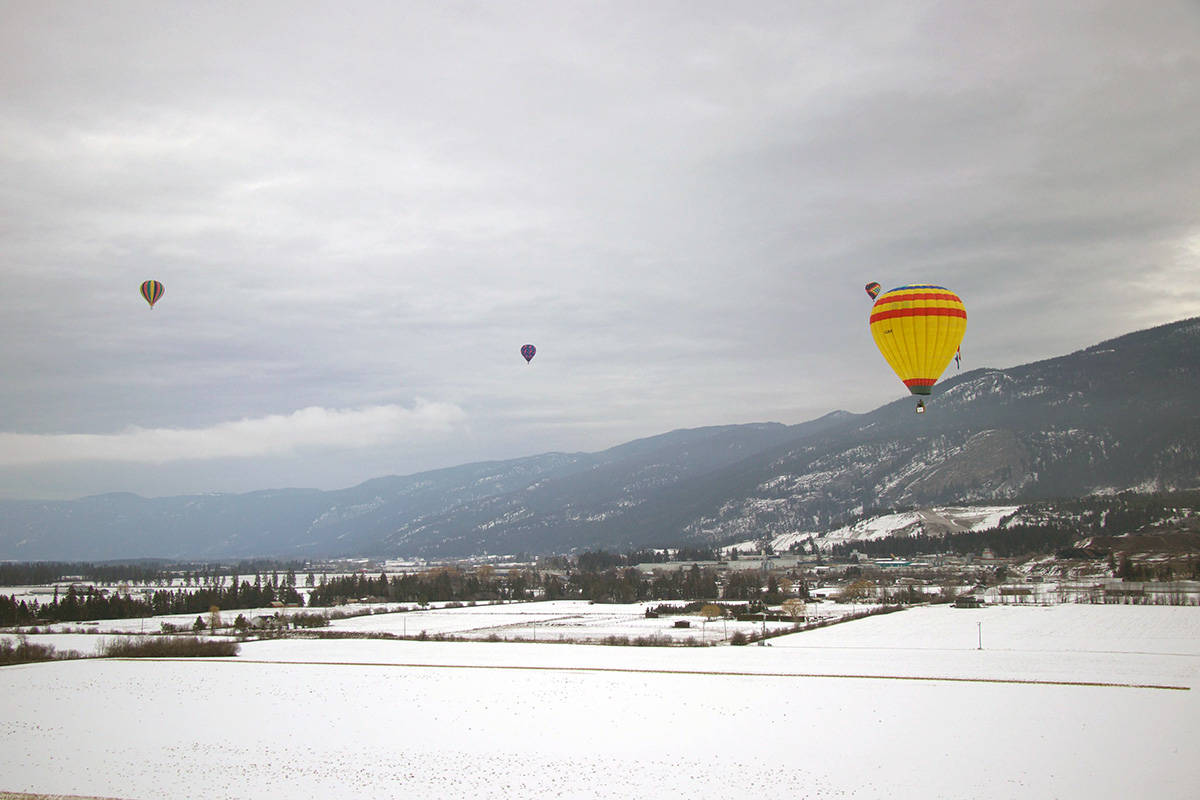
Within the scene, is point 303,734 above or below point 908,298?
below

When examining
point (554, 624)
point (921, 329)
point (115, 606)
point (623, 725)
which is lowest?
point (554, 624)

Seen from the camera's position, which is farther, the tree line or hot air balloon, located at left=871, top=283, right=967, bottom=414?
the tree line

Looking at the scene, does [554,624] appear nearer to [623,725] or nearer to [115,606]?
[115,606]

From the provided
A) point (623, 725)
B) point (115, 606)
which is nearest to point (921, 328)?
point (623, 725)

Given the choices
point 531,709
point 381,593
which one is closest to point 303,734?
point 531,709

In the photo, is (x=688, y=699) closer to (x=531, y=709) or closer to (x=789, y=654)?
(x=531, y=709)

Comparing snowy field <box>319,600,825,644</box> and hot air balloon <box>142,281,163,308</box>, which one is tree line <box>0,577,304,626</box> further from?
hot air balloon <box>142,281,163,308</box>

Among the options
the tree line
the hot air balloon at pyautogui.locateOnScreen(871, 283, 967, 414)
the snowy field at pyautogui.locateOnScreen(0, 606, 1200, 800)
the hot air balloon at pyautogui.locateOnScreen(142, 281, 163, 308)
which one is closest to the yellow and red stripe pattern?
the hot air balloon at pyautogui.locateOnScreen(871, 283, 967, 414)
